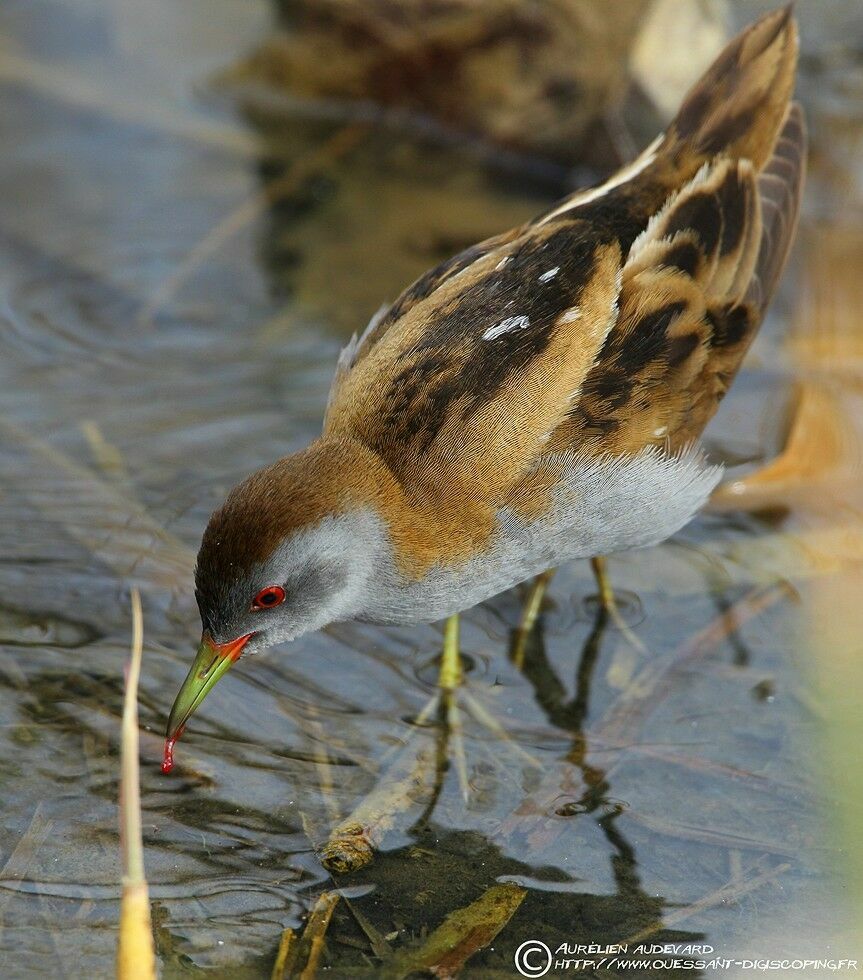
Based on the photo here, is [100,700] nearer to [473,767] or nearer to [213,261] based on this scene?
[473,767]

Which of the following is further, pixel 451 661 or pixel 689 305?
pixel 451 661

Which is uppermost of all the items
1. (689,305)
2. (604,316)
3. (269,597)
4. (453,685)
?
(689,305)

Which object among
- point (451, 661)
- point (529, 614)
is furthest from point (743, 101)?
point (451, 661)

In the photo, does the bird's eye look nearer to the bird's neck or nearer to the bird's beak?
the bird's beak

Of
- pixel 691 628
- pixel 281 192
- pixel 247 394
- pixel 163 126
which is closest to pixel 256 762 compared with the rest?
pixel 691 628

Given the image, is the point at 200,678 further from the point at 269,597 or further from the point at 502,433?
the point at 502,433

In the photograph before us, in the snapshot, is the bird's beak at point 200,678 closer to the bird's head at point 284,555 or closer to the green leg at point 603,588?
the bird's head at point 284,555

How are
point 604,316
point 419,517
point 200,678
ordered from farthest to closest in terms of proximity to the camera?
point 604,316 < point 419,517 < point 200,678
